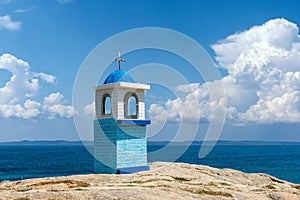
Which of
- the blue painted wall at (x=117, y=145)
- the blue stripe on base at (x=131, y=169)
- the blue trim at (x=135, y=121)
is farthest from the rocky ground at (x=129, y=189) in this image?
the blue trim at (x=135, y=121)

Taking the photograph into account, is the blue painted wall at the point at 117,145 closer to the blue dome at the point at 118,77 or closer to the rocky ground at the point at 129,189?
the rocky ground at the point at 129,189

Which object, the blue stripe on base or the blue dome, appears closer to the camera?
the blue stripe on base

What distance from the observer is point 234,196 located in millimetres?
18547

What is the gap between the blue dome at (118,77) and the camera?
27.3 metres

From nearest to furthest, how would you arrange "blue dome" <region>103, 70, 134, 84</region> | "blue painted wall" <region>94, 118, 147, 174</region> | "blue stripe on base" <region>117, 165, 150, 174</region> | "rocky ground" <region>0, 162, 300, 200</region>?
"rocky ground" <region>0, 162, 300, 200</region> → "blue stripe on base" <region>117, 165, 150, 174</region> → "blue painted wall" <region>94, 118, 147, 174</region> → "blue dome" <region>103, 70, 134, 84</region>

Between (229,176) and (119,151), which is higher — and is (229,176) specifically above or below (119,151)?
below

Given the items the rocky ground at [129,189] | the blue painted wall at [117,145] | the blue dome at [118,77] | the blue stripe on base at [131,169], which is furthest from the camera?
the blue dome at [118,77]

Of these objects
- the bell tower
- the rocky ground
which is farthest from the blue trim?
the rocky ground

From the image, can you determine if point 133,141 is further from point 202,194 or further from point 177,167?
point 202,194

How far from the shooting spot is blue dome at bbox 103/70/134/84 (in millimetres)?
27284

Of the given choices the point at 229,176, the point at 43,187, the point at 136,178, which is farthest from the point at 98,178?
the point at 229,176

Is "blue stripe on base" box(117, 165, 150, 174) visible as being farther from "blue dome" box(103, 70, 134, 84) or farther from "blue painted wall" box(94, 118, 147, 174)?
"blue dome" box(103, 70, 134, 84)

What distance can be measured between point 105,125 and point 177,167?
591 centimetres

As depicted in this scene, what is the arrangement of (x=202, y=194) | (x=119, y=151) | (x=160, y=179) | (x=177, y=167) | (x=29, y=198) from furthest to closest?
(x=177, y=167), (x=119, y=151), (x=160, y=179), (x=202, y=194), (x=29, y=198)
